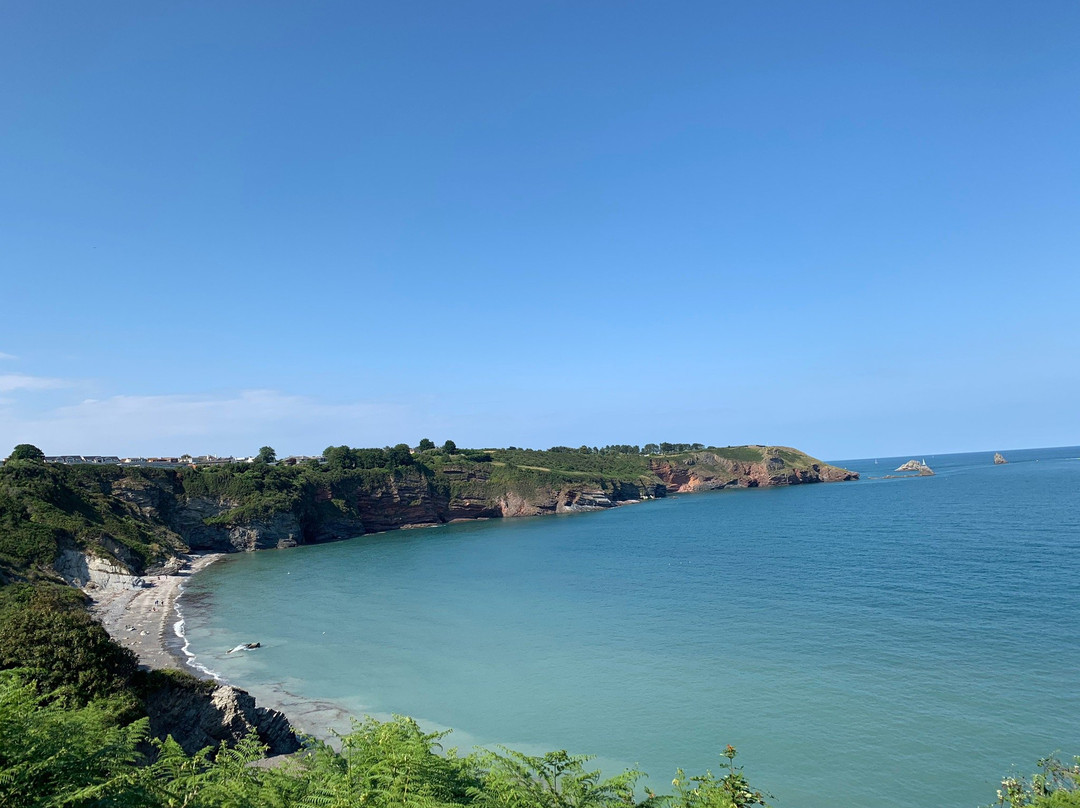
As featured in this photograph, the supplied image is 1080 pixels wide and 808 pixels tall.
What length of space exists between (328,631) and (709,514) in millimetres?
77761

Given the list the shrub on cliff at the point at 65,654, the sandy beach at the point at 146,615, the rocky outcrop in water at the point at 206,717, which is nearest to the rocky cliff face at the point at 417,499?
the sandy beach at the point at 146,615

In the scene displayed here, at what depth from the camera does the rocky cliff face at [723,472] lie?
168250 mm

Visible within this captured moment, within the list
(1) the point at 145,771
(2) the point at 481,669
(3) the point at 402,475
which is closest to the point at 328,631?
(2) the point at 481,669

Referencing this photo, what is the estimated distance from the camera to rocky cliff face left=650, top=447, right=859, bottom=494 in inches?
6624

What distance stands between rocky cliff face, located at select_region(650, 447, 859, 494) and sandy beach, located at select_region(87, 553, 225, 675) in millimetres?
130315

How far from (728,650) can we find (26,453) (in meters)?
97.4

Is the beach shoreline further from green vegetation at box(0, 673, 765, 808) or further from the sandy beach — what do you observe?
green vegetation at box(0, 673, 765, 808)

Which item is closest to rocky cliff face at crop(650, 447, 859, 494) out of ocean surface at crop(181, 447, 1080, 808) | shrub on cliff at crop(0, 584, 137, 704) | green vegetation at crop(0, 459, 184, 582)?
ocean surface at crop(181, 447, 1080, 808)

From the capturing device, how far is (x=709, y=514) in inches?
4055

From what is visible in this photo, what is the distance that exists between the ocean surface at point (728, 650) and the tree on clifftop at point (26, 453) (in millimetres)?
38287

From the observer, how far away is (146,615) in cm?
4481

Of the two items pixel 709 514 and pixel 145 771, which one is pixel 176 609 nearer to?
pixel 145 771

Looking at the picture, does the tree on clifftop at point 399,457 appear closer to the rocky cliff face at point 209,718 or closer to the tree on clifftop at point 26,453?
the tree on clifftop at point 26,453

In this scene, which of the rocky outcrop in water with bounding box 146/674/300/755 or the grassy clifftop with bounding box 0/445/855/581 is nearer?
the rocky outcrop in water with bounding box 146/674/300/755
